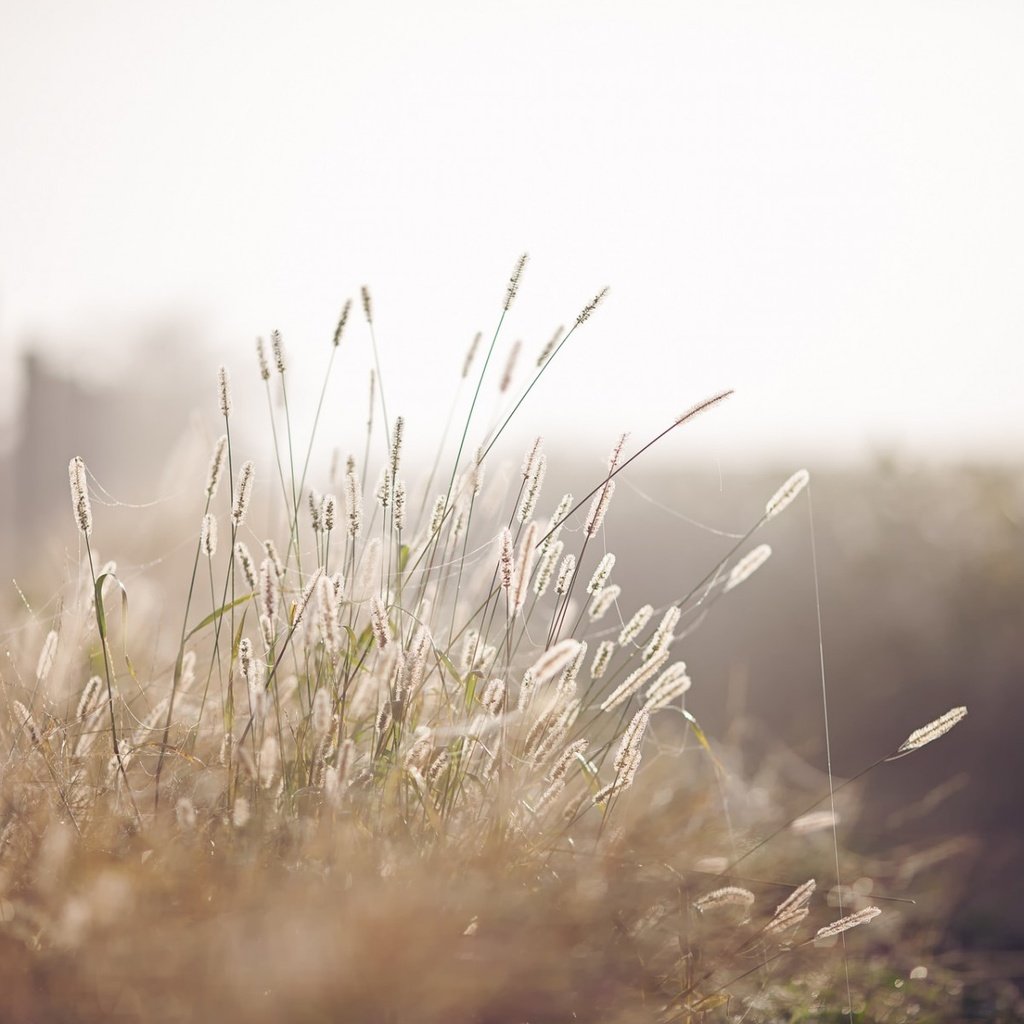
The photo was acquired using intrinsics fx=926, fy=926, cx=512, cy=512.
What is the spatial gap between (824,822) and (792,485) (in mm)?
470

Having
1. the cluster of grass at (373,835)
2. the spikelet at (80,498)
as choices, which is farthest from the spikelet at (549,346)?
the spikelet at (80,498)

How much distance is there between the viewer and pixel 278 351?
133 centimetres

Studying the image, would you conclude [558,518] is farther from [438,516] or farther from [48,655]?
[48,655]

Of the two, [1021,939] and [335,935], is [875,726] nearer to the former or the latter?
[1021,939]

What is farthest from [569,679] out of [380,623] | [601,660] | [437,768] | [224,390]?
[224,390]

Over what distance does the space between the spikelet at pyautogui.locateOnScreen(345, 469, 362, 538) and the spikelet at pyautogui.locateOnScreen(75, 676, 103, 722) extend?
1.36 ft

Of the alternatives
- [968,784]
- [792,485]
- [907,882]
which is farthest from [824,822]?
[968,784]

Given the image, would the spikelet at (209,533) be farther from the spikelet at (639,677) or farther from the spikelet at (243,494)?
the spikelet at (639,677)

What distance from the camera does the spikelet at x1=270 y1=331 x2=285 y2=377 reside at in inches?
52.1

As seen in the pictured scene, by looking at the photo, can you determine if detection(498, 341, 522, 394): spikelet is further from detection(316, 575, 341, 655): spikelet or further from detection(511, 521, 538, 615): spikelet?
detection(316, 575, 341, 655): spikelet

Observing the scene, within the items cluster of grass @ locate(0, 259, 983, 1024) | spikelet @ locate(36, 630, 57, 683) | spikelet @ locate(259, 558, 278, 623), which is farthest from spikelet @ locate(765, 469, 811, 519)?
spikelet @ locate(36, 630, 57, 683)

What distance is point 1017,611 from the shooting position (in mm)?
3988

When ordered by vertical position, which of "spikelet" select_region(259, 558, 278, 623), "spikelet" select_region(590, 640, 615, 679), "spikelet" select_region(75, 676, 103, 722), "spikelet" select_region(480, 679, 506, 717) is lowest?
"spikelet" select_region(75, 676, 103, 722)

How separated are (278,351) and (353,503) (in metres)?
0.25
